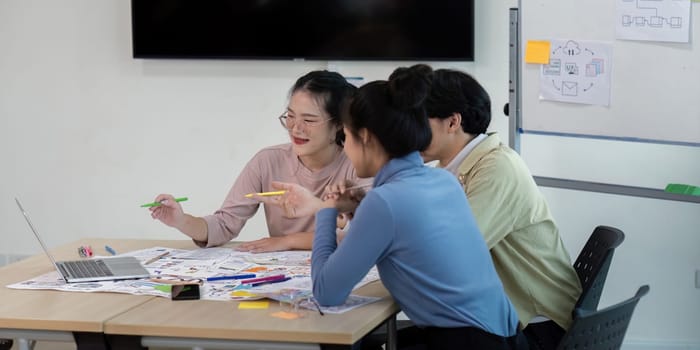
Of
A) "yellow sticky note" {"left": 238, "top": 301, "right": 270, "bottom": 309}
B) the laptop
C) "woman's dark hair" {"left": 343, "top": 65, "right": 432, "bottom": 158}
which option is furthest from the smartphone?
"woman's dark hair" {"left": 343, "top": 65, "right": 432, "bottom": 158}

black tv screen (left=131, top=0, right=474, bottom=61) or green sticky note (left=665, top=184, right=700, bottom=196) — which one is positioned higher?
→ black tv screen (left=131, top=0, right=474, bottom=61)

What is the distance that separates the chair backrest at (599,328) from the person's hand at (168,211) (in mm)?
1310

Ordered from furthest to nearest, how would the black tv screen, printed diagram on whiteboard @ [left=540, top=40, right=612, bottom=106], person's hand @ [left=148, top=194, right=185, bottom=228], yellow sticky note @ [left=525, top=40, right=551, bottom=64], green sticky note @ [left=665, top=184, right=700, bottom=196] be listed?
1. the black tv screen
2. yellow sticky note @ [left=525, top=40, right=551, bottom=64]
3. printed diagram on whiteboard @ [left=540, top=40, right=612, bottom=106]
4. green sticky note @ [left=665, top=184, right=700, bottom=196]
5. person's hand @ [left=148, top=194, right=185, bottom=228]

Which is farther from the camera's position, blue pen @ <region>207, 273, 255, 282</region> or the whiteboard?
the whiteboard

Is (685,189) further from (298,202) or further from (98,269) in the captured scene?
(98,269)

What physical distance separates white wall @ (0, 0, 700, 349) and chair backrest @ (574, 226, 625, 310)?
5.26ft

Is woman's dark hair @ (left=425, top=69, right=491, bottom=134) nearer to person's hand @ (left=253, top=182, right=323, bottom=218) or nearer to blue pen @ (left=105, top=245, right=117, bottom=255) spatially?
person's hand @ (left=253, top=182, right=323, bottom=218)

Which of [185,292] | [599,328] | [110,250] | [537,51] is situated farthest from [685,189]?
[110,250]

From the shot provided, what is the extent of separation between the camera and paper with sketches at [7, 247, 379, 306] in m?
2.54

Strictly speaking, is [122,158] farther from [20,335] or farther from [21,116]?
[20,335]

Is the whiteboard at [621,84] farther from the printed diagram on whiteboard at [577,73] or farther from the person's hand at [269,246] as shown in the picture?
the person's hand at [269,246]

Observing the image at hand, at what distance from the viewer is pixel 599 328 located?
2307mm

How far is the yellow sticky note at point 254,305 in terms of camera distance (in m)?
2.36

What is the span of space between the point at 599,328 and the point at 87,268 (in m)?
1.42
